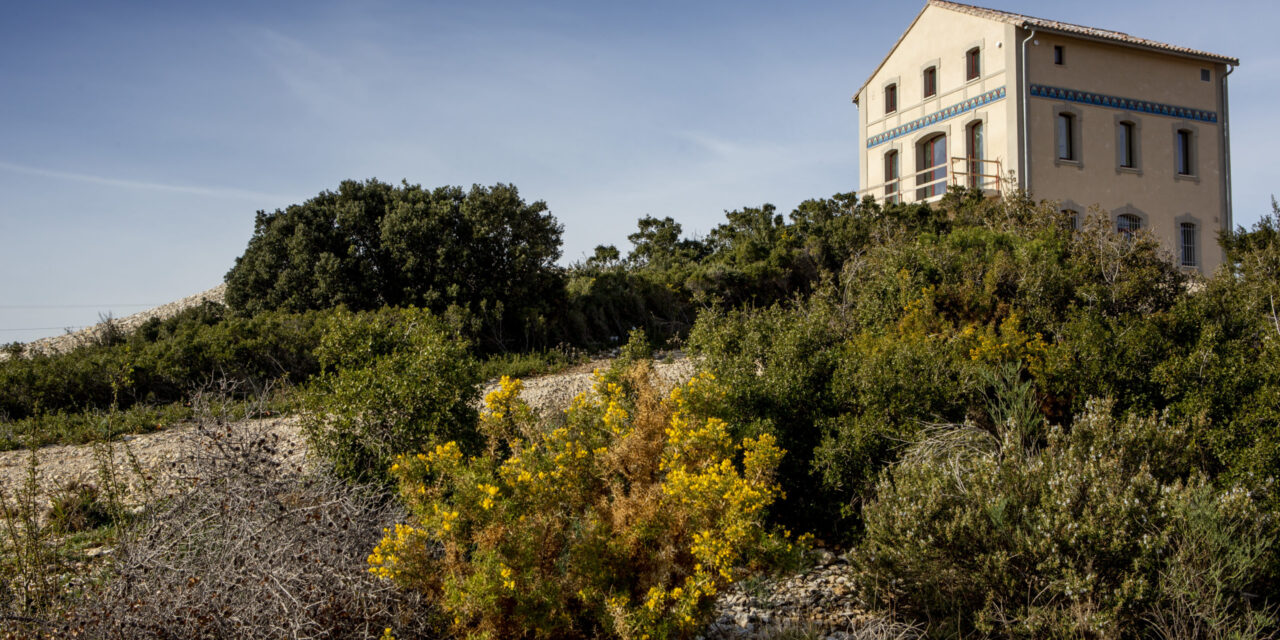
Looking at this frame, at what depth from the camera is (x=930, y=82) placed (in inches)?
778

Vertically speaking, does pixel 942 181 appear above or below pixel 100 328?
above

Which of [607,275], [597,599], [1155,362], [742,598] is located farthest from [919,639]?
[607,275]

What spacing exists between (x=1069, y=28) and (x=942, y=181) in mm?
3948

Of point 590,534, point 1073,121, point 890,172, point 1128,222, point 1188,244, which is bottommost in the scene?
point 590,534

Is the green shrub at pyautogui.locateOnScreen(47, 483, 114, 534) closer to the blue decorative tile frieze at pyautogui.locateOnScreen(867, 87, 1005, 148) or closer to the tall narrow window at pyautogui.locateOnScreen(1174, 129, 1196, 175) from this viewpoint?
the blue decorative tile frieze at pyautogui.locateOnScreen(867, 87, 1005, 148)

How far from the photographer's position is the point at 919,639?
3.88m

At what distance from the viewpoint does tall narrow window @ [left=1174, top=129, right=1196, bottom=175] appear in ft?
62.0

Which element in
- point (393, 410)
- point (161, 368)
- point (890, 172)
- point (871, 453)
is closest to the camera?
point (871, 453)

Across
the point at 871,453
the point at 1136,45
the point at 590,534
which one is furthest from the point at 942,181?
the point at 590,534

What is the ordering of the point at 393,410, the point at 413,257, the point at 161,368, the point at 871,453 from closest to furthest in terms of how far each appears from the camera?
the point at 871,453
the point at 393,410
the point at 161,368
the point at 413,257

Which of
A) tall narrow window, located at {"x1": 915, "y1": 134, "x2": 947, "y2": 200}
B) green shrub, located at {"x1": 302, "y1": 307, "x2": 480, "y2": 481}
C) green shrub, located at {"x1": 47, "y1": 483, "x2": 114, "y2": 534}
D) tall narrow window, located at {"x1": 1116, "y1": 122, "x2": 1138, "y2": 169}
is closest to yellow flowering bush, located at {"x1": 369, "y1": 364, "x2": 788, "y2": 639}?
green shrub, located at {"x1": 302, "y1": 307, "x2": 480, "y2": 481}

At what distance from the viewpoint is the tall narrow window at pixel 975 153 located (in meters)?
18.0

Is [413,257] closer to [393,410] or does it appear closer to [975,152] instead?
[393,410]

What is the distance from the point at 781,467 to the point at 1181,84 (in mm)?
18661
